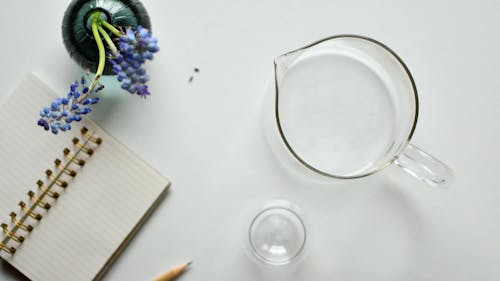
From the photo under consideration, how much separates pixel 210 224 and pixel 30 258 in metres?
0.29

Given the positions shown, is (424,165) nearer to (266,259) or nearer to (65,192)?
(266,259)

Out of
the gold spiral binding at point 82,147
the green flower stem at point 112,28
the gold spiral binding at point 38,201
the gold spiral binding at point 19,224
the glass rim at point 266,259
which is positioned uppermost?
the green flower stem at point 112,28

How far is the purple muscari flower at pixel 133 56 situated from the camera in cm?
71

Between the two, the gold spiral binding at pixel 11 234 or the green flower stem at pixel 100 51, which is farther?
the gold spiral binding at pixel 11 234

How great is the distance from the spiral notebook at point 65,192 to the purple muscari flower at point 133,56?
0.16 m

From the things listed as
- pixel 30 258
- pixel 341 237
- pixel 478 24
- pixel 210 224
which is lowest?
pixel 30 258

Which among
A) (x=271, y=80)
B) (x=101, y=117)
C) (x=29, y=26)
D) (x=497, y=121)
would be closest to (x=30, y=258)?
(x=101, y=117)

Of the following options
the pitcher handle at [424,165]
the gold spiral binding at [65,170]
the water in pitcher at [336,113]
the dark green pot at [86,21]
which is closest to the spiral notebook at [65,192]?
the gold spiral binding at [65,170]

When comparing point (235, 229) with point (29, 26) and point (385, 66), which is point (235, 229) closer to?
point (385, 66)

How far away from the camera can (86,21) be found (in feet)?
2.49

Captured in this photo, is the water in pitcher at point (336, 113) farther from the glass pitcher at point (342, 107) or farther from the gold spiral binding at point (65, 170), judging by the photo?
the gold spiral binding at point (65, 170)

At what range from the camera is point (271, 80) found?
87 centimetres

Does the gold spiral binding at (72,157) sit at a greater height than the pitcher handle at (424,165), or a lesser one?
lesser

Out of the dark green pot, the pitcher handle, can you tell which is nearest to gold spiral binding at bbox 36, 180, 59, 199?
the dark green pot
